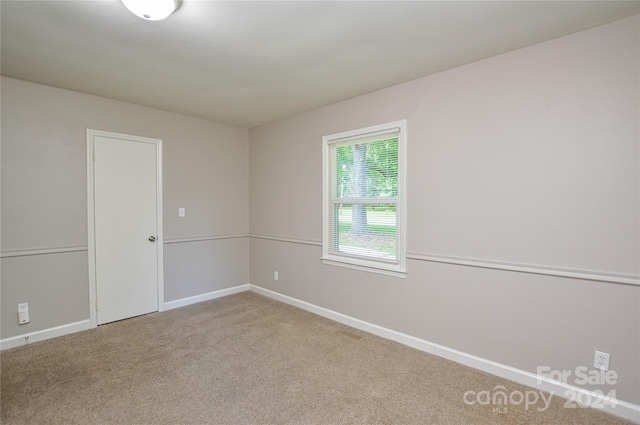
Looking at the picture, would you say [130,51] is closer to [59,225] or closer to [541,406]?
[59,225]

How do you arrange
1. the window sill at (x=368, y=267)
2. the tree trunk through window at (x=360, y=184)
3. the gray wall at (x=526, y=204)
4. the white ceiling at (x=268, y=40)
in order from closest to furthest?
the white ceiling at (x=268, y=40), the gray wall at (x=526, y=204), the window sill at (x=368, y=267), the tree trunk through window at (x=360, y=184)

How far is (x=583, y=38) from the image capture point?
191 cm

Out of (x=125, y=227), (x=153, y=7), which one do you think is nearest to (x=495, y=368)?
(x=153, y=7)

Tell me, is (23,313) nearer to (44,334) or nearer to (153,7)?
(44,334)

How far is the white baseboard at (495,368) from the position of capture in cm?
182

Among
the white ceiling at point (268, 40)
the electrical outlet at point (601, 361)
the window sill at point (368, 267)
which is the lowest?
the electrical outlet at point (601, 361)

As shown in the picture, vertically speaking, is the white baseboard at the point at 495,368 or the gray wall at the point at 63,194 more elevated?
the gray wall at the point at 63,194

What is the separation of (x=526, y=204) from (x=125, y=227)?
3930 millimetres

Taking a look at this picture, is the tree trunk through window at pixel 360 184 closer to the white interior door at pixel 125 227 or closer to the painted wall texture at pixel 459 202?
the painted wall texture at pixel 459 202

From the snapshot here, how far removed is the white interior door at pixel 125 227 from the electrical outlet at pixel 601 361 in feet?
13.7

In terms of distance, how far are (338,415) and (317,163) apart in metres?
2.52

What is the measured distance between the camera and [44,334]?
2812 mm

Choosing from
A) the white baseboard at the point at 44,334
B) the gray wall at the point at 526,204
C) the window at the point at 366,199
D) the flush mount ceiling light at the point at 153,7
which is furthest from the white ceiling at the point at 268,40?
the white baseboard at the point at 44,334

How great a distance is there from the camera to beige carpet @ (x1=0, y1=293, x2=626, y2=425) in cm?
183
